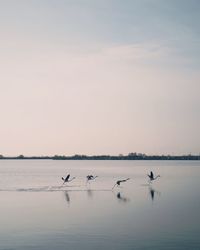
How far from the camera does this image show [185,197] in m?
39.9

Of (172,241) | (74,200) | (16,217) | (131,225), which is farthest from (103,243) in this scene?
(74,200)

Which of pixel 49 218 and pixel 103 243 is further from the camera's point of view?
pixel 49 218

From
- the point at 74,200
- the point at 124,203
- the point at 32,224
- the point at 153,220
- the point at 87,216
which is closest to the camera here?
the point at 32,224

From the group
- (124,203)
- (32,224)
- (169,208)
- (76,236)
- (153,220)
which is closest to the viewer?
(76,236)

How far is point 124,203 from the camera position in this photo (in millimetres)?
35594

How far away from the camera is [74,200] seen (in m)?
38.1

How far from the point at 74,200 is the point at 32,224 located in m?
13.3

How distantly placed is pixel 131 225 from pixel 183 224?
3.27 m

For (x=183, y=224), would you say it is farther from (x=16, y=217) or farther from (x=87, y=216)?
(x=16, y=217)

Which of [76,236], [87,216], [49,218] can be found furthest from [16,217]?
[76,236]

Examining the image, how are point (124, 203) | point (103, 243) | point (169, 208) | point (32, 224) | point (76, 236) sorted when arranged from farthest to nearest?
point (124, 203)
point (169, 208)
point (32, 224)
point (76, 236)
point (103, 243)

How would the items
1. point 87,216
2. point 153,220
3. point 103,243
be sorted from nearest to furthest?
point 103,243 → point 153,220 → point 87,216

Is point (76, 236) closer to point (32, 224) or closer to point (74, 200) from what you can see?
point (32, 224)

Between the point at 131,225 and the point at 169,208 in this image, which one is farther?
the point at 169,208
